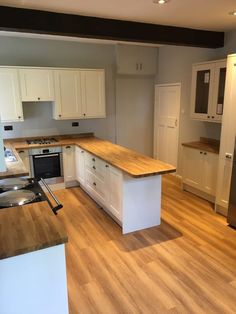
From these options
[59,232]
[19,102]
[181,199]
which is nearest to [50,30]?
[19,102]

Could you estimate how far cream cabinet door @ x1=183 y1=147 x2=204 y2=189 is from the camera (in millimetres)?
4168

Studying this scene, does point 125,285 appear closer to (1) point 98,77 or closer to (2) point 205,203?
(2) point 205,203

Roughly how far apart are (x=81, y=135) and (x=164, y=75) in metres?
2.17

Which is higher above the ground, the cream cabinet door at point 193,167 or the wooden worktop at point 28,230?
the wooden worktop at point 28,230

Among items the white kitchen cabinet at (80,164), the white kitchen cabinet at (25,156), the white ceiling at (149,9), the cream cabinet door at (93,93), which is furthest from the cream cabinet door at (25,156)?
the white ceiling at (149,9)

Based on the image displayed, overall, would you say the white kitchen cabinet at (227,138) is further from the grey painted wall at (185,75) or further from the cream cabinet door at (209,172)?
the grey painted wall at (185,75)

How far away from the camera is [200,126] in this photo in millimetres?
4582

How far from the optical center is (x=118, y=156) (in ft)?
11.6

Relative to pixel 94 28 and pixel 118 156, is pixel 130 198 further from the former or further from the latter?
pixel 94 28

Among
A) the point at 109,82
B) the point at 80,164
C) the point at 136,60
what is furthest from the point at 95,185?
the point at 136,60

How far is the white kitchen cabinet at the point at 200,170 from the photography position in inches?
154

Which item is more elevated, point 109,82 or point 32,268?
point 109,82

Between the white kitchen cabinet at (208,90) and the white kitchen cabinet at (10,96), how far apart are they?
2.93m

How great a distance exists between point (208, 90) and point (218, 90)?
0.20 meters
